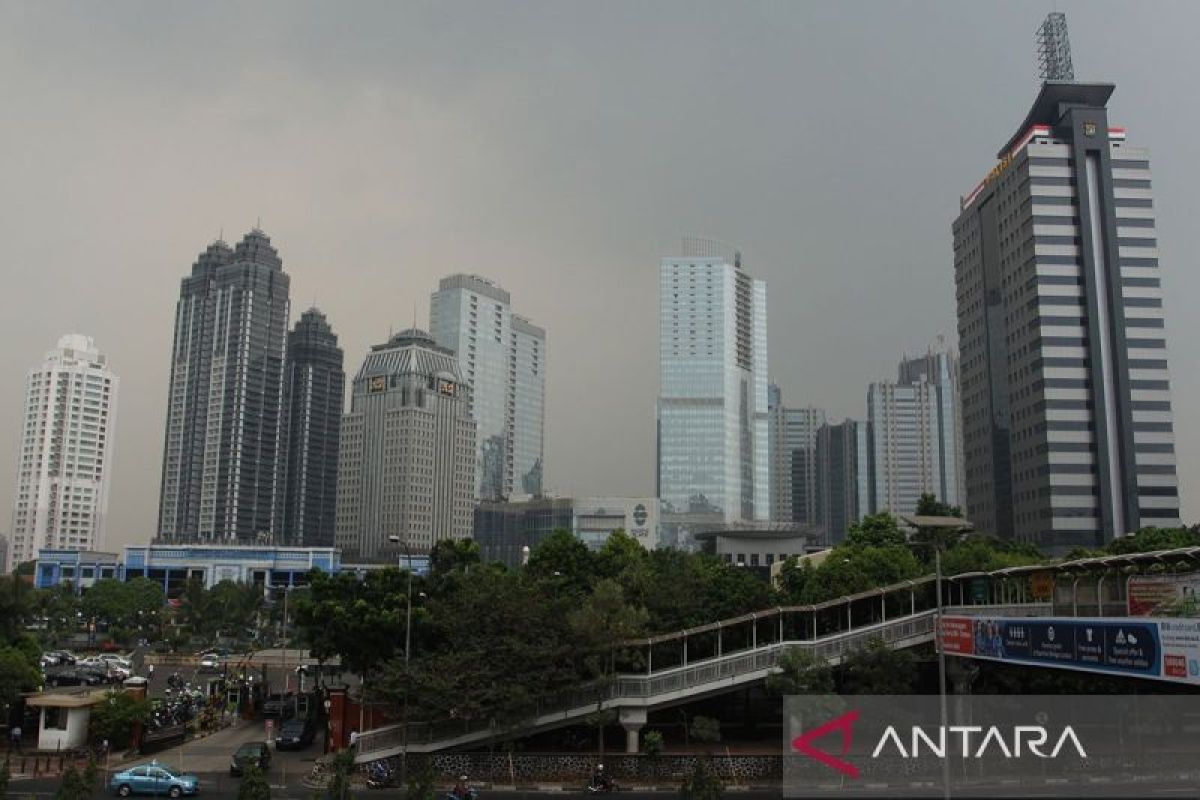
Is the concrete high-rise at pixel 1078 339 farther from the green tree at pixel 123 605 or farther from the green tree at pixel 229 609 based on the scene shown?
the green tree at pixel 123 605

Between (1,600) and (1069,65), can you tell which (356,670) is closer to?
(1,600)

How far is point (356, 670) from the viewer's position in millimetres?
47469

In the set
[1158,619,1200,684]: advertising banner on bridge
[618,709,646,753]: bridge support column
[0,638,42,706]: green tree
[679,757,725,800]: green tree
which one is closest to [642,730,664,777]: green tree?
[618,709,646,753]: bridge support column

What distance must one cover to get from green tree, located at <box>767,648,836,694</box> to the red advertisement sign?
4518 millimetres

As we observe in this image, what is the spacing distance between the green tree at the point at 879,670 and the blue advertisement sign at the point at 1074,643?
2730mm

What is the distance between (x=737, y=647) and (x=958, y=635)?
10605 mm

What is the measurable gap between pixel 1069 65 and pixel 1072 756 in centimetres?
10617

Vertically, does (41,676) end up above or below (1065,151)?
below

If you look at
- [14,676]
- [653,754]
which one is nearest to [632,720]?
Result: [653,754]

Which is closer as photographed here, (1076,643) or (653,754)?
(1076,643)

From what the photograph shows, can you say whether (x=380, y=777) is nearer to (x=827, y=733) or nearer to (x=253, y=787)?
(x=253, y=787)

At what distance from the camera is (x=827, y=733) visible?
1535 inches

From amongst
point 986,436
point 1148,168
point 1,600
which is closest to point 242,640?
point 1,600

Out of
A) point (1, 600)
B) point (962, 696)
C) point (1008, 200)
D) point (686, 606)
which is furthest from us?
point (1008, 200)
